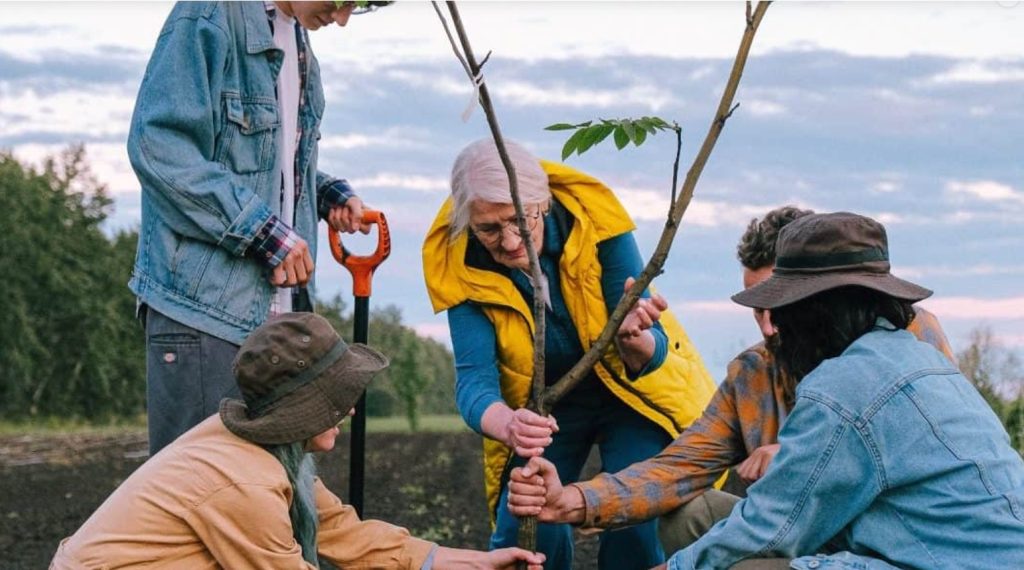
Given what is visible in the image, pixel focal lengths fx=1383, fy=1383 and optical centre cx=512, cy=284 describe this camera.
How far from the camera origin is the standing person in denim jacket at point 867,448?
8.41 ft

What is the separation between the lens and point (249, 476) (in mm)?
2814

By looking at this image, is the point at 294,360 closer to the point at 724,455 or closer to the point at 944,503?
the point at 724,455

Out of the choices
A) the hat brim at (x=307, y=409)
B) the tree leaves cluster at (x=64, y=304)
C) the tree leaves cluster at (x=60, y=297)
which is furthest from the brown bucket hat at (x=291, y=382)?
the tree leaves cluster at (x=60, y=297)

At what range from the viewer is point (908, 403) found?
257cm

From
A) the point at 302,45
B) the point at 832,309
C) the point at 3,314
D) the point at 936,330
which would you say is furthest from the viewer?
the point at 3,314

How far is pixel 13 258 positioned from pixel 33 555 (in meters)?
6.20

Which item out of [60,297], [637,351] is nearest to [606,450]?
[637,351]

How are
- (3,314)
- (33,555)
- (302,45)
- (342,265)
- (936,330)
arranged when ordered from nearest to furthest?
(936,330) < (302,45) < (342,265) < (33,555) < (3,314)

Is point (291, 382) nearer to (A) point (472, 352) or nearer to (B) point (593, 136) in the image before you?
(A) point (472, 352)

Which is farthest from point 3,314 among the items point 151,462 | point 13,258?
point 151,462

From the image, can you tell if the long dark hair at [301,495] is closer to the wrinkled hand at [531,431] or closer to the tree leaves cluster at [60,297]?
the wrinkled hand at [531,431]

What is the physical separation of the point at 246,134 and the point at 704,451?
132 cm

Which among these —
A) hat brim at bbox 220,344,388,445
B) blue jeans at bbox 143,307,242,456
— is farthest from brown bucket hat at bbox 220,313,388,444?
blue jeans at bbox 143,307,242,456

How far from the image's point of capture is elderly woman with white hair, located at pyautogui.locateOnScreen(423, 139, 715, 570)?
3.33 metres
